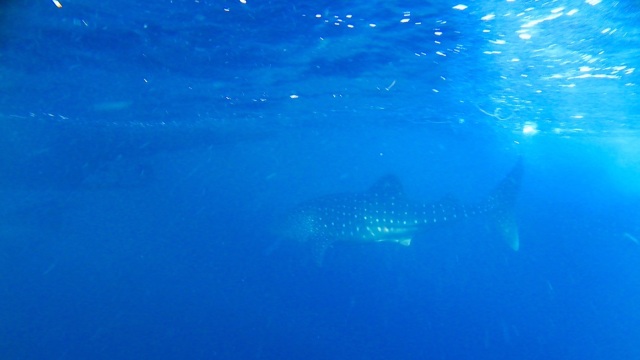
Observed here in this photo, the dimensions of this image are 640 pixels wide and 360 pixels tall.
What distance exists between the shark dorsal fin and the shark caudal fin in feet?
12.5

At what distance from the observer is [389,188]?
13.8m

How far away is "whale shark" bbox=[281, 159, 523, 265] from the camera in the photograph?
45.1 feet

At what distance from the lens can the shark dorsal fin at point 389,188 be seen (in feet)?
45.2

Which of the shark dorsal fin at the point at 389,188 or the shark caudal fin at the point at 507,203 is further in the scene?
the shark caudal fin at the point at 507,203

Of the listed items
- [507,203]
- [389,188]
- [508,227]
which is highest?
[389,188]

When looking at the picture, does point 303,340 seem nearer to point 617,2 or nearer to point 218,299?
point 218,299

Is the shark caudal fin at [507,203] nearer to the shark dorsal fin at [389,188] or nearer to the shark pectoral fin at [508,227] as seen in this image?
the shark pectoral fin at [508,227]

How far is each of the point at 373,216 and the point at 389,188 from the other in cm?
104

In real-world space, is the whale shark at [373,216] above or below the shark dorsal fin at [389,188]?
below

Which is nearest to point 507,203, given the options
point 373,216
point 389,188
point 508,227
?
point 508,227

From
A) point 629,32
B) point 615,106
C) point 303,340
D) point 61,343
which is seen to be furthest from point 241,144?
point 629,32

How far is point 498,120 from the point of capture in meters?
30.6

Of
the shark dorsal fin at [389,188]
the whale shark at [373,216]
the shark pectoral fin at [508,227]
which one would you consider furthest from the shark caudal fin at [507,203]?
the shark dorsal fin at [389,188]

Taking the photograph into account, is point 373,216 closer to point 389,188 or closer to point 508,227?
point 389,188
